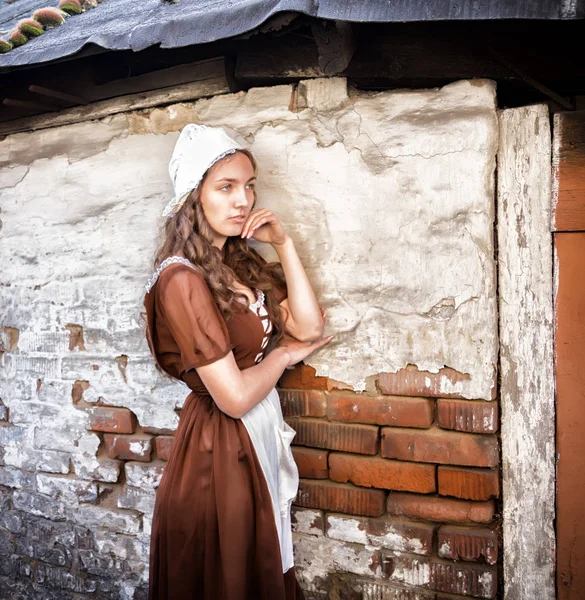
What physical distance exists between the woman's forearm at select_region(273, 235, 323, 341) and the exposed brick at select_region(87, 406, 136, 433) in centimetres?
97

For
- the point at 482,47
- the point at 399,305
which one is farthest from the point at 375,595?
the point at 482,47

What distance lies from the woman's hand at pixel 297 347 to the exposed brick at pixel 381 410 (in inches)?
8.0

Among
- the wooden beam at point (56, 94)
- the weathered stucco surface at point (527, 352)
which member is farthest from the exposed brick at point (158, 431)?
the wooden beam at point (56, 94)

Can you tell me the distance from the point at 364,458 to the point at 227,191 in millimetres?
1112

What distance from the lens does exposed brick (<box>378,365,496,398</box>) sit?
6.40ft

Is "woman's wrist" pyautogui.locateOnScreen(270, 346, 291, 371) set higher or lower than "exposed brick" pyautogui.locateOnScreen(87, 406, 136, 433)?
higher

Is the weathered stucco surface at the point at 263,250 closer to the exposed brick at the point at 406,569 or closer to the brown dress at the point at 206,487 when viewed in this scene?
the exposed brick at the point at 406,569

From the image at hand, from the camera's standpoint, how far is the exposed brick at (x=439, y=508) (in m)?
1.94

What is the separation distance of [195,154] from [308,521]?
146 centimetres

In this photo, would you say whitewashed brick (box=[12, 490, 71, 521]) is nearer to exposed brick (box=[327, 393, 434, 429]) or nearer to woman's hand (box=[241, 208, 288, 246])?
exposed brick (box=[327, 393, 434, 429])

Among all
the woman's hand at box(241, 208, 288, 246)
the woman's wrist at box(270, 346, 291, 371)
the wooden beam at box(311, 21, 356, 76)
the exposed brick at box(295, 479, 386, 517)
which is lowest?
the exposed brick at box(295, 479, 386, 517)

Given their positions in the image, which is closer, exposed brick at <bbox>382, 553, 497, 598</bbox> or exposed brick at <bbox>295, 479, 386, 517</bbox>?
exposed brick at <bbox>382, 553, 497, 598</bbox>

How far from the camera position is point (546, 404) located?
188cm

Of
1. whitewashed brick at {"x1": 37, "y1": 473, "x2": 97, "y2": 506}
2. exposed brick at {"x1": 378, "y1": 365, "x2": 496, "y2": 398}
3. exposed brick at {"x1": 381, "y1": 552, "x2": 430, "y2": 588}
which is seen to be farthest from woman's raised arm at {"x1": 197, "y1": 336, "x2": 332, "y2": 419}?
whitewashed brick at {"x1": 37, "y1": 473, "x2": 97, "y2": 506}
